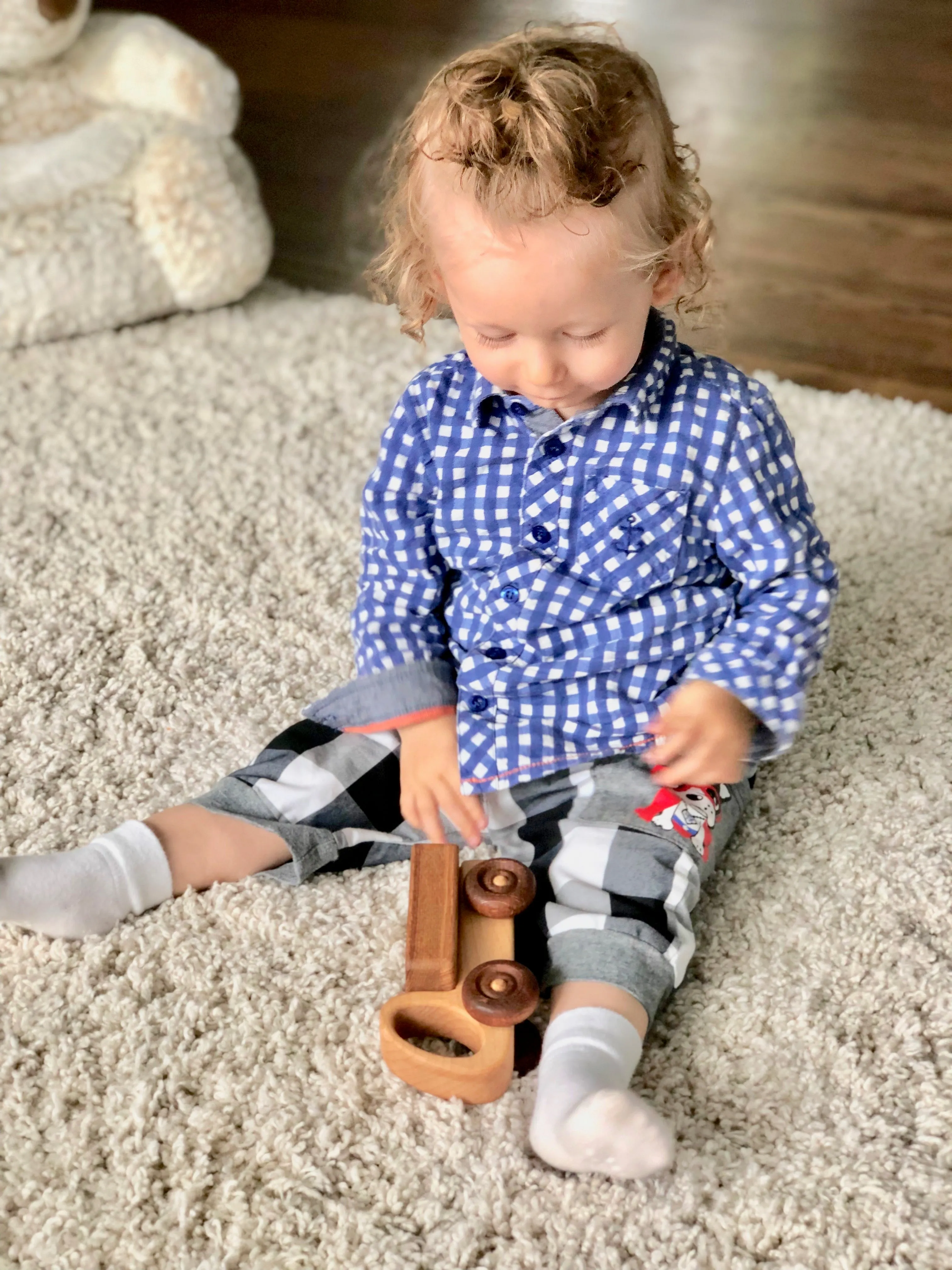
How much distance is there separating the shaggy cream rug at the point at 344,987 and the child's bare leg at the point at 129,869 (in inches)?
0.7

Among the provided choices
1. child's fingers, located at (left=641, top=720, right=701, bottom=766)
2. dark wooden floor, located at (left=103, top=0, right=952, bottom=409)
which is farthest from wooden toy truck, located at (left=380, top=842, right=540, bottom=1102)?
dark wooden floor, located at (left=103, top=0, right=952, bottom=409)

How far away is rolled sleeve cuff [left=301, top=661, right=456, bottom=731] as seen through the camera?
82cm

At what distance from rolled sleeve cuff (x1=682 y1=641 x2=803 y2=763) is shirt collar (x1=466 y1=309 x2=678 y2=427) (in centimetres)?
16

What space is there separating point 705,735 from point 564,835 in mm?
114

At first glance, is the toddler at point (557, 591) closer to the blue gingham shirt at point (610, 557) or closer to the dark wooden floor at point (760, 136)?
the blue gingham shirt at point (610, 557)

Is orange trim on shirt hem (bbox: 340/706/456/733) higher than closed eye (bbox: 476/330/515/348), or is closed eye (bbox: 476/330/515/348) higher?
closed eye (bbox: 476/330/515/348)

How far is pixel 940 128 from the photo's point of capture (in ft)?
5.12

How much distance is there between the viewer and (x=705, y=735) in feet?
2.37

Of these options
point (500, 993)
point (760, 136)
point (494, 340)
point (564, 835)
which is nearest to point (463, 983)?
point (500, 993)

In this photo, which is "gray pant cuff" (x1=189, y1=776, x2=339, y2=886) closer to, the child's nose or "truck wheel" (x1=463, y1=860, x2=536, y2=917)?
"truck wheel" (x1=463, y1=860, x2=536, y2=917)

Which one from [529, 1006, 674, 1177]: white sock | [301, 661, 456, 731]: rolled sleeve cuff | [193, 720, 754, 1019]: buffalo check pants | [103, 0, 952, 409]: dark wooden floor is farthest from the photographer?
[103, 0, 952, 409]: dark wooden floor

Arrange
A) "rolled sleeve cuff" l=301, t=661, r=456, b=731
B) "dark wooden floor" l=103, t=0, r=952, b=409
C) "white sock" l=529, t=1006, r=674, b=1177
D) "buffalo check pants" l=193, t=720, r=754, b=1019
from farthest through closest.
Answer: "dark wooden floor" l=103, t=0, r=952, b=409 → "rolled sleeve cuff" l=301, t=661, r=456, b=731 → "buffalo check pants" l=193, t=720, r=754, b=1019 → "white sock" l=529, t=1006, r=674, b=1177

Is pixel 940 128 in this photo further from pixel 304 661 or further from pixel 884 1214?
pixel 884 1214

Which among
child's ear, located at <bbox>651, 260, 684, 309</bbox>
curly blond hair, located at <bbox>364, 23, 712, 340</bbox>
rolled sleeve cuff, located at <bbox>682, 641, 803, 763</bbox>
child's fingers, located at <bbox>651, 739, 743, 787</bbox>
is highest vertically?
curly blond hair, located at <bbox>364, 23, 712, 340</bbox>
